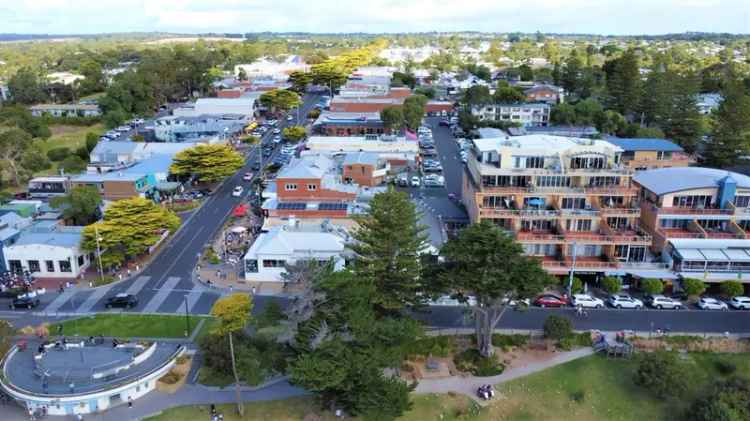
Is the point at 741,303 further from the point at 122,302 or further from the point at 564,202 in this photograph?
the point at 122,302

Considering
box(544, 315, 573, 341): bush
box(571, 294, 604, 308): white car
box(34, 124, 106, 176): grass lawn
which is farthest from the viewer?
box(34, 124, 106, 176): grass lawn

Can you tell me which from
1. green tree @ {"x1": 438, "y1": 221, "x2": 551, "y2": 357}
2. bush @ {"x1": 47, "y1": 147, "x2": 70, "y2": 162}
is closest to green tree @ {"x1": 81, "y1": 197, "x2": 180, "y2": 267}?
green tree @ {"x1": 438, "y1": 221, "x2": 551, "y2": 357}

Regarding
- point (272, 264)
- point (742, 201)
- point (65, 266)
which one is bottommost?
point (65, 266)

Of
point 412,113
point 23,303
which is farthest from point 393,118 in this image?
point 23,303

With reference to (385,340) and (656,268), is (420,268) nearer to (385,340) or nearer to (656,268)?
(385,340)

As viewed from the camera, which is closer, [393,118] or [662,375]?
[662,375]

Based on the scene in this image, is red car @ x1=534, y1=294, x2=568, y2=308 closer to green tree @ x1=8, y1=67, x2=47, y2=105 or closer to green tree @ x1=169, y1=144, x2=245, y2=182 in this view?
green tree @ x1=169, y1=144, x2=245, y2=182
